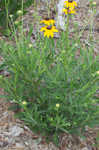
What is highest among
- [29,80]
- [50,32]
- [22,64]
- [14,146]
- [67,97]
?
[50,32]

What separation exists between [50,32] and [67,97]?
548mm

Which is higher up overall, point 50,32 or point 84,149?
point 50,32

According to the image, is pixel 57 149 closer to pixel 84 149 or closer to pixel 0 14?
pixel 84 149

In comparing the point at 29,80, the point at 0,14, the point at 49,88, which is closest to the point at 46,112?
the point at 49,88

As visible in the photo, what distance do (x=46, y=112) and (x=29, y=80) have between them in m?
0.34

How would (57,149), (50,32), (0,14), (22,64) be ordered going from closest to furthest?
(50,32)
(22,64)
(57,149)
(0,14)

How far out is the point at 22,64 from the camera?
173cm

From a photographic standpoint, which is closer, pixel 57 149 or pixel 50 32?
pixel 50 32

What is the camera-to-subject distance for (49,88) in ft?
5.84

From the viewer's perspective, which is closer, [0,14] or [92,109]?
[92,109]

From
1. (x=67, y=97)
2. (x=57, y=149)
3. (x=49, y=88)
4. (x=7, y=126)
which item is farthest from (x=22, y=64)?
(x=57, y=149)

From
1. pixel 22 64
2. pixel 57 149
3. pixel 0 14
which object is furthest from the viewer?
pixel 0 14

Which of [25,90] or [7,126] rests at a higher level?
[25,90]

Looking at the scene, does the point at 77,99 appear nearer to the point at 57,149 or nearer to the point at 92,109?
the point at 92,109
